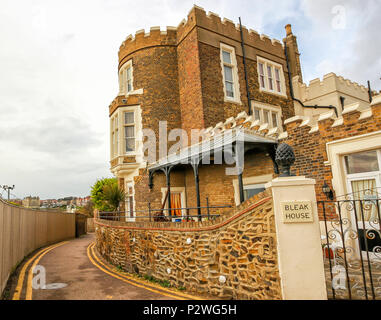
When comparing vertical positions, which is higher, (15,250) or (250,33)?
(250,33)

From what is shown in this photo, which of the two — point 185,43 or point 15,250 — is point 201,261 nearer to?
point 15,250

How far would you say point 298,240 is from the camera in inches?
177

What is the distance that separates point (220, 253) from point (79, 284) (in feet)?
14.8

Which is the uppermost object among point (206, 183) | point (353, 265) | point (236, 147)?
point (236, 147)

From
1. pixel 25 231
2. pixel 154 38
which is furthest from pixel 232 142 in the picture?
pixel 25 231

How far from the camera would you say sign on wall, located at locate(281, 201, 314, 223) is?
4.48 m

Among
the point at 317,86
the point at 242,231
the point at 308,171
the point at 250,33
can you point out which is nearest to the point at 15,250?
the point at 242,231

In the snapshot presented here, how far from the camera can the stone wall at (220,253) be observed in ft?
16.0

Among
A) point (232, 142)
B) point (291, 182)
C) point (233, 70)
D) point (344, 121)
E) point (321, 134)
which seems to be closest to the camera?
point (291, 182)

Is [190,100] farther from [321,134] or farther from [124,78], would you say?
[321,134]

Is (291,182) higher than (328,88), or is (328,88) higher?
(328,88)

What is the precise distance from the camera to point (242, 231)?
5395 millimetres

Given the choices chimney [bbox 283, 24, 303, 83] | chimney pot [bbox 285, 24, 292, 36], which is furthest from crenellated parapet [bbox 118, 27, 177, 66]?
chimney pot [bbox 285, 24, 292, 36]
